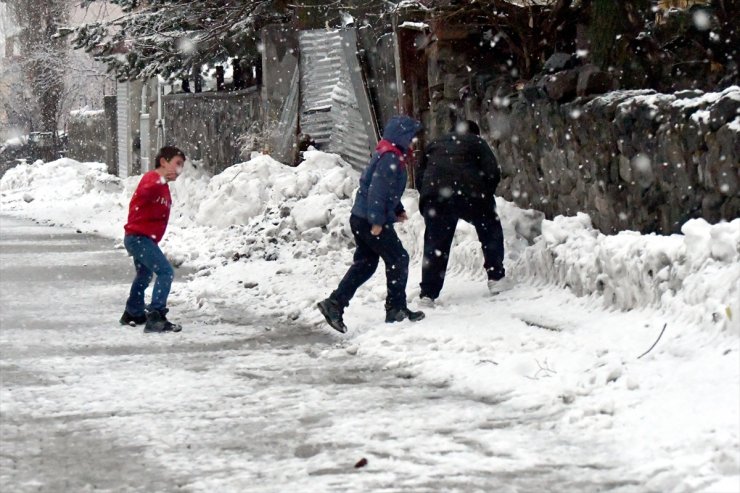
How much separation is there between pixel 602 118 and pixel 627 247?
1.63 metres

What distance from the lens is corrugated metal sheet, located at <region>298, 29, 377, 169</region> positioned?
17.1m

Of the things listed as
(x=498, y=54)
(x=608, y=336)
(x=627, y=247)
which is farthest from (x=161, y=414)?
(x=498, y=54)

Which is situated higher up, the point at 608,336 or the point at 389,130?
the point at 389,130

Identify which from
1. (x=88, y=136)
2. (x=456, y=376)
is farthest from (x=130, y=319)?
(x=88, y=136)

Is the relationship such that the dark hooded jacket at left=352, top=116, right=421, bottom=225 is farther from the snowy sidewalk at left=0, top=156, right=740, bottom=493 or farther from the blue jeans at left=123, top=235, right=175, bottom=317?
the blue jeans at left=123, top=235, right=175, bottom=317

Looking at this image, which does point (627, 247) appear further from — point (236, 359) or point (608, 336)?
point (236, 359)

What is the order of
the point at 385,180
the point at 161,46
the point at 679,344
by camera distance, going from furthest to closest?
the point at 161,46, the point at 385,180, the point at 679,344

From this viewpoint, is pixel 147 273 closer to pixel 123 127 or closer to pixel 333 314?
pixel 333 314

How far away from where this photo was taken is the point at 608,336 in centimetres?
811

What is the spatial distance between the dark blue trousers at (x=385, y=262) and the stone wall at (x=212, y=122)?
35.0ft

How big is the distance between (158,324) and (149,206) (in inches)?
40.1

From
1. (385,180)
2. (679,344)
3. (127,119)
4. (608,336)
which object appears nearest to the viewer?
(679,344)

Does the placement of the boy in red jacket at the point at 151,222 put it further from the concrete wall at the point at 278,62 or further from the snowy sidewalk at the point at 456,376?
the concrete wall at the point at 278,62

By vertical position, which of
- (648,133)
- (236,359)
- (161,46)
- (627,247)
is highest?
(161,46)
